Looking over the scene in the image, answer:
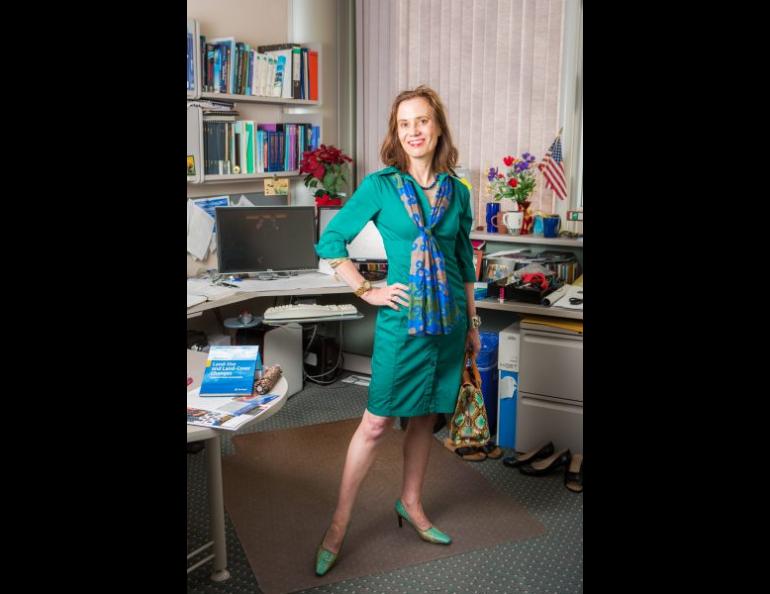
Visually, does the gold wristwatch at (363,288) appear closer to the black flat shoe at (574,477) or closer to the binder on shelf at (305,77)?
the black flat shoe at (574,477)

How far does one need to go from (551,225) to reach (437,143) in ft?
5.03

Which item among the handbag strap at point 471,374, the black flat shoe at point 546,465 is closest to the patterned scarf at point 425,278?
the handbag strap at point 471,374

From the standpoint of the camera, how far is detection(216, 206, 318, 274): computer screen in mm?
3734

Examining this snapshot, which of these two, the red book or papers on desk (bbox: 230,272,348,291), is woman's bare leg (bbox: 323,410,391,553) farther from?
the red book

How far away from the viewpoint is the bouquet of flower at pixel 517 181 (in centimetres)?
374

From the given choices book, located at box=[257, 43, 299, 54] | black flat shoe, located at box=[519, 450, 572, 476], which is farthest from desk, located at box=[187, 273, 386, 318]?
book, located at box=[257, 43, 299, 54]

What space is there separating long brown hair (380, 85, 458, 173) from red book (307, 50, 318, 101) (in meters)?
1.97

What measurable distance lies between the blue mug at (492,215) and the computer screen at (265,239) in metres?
0.97
